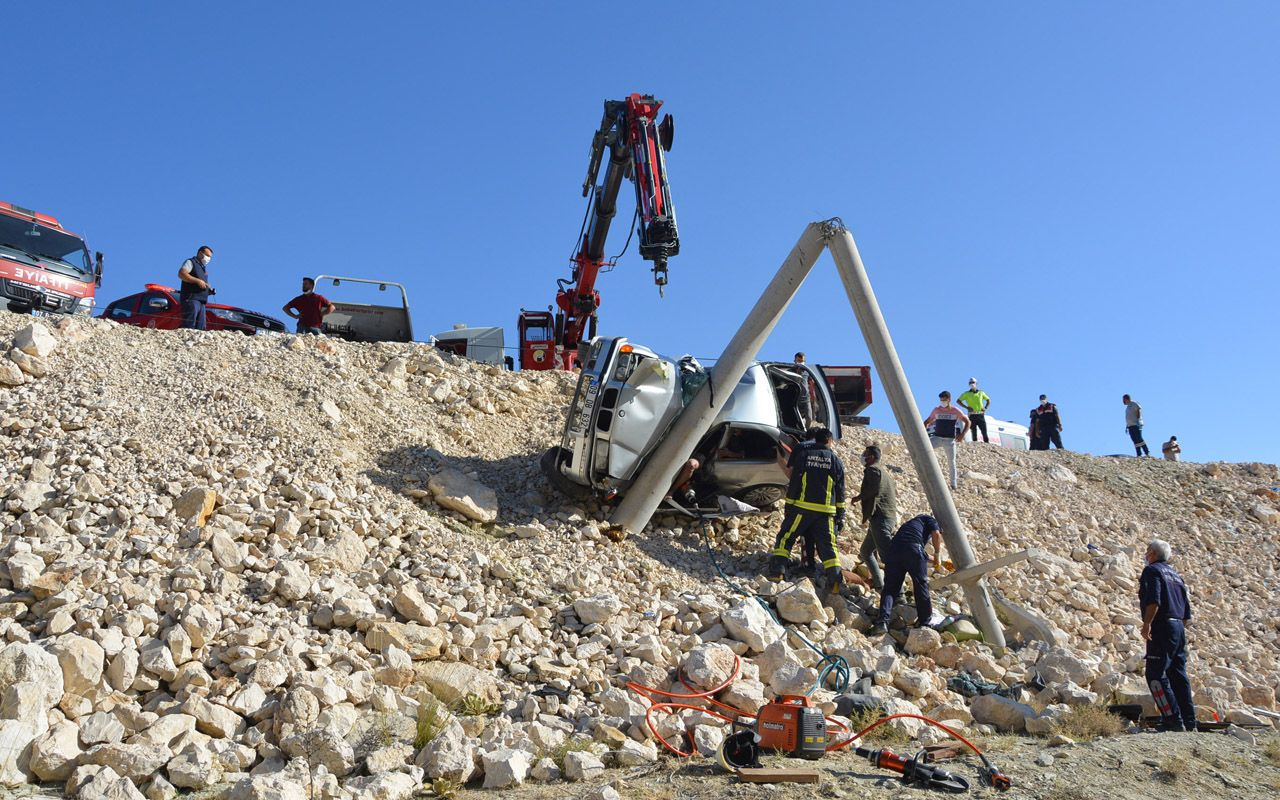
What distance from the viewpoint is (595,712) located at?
20.1 feet

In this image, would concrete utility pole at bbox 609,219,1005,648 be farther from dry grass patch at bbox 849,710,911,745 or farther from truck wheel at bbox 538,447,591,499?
dry grass patch at bbox 849,710,911,745

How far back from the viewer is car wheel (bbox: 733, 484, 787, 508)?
999 centimetres

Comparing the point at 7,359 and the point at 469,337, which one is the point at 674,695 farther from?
the point at 469,337

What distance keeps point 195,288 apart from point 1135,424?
17260 millimetres

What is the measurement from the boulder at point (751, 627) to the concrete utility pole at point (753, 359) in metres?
2.10

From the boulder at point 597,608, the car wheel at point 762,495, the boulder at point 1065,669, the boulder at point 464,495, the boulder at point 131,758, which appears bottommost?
the boulder at point 131,758

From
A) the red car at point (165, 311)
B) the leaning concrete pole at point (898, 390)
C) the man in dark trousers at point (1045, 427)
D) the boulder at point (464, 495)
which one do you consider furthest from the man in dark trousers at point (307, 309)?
the man in dark trousers at point (1045, 427)

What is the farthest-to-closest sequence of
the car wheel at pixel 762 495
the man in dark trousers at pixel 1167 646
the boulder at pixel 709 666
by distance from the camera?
the car wheel at pixel 762 495
the man in dark trousers at pixel 1167 646
the boulder at pixel 709 666

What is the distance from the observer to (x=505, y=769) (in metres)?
5.24

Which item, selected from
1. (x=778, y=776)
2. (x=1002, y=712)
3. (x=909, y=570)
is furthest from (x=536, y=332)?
(x=778, y=776)

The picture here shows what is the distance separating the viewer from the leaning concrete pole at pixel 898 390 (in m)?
9.27

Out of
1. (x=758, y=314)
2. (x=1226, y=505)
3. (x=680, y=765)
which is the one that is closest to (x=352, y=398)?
(x=758, y=314)

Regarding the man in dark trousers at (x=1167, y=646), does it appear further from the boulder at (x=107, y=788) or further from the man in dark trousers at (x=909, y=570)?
the boulder at (x=107, y=788)

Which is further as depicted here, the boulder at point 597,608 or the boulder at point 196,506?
the boulder at point 196,506
